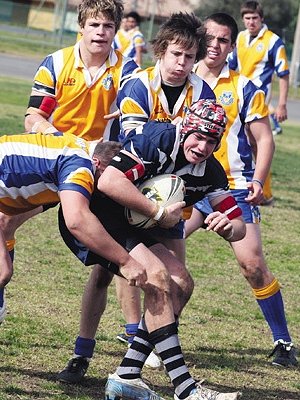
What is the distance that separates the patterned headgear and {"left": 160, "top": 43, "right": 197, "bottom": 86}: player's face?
0.69 meters

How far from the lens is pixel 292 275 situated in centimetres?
971

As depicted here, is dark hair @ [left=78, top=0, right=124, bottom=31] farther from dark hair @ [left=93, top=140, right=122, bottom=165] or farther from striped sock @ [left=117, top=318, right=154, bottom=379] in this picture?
striped sock @ [left=117, top=318, right=154, bottom=379]

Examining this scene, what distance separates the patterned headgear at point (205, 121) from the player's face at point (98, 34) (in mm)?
1464

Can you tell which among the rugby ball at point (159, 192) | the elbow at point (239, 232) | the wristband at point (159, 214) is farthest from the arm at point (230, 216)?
the wristband at point (159, 214)

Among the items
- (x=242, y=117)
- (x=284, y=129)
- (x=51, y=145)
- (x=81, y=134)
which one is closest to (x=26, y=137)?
(x=51, y=145)

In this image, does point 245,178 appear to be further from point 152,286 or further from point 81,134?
point 152,286

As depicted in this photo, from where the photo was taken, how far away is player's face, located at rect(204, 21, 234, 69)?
7.21 meters

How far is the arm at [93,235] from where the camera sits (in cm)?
511

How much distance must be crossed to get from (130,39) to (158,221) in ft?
42.1

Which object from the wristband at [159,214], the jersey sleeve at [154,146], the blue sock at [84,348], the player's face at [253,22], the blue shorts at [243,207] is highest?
the jersey sleeve at [154,146]

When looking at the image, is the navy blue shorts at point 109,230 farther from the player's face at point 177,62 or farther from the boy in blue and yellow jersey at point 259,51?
the boy in blue and yellow jersey at point 259,51

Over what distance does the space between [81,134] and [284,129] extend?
1969 cm

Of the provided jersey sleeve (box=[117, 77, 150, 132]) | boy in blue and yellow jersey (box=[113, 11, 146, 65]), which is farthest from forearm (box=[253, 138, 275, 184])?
boy in blue and yellow jersey (box=[113, 11, 146, 65])

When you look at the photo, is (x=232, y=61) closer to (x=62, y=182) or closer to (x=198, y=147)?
(x=198, y=147)
